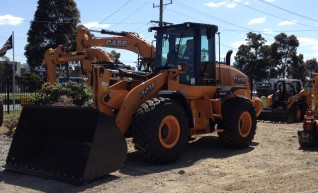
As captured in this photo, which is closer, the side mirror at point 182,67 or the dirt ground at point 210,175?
the dirt ground at point 210,175

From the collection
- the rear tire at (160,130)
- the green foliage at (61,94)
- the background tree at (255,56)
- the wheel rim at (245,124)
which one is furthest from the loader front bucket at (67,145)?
the background tree at (255,56)

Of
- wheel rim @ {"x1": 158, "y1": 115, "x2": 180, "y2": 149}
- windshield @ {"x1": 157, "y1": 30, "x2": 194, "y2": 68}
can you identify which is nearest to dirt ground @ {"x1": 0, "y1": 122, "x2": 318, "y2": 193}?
wheel rim @ {"x1": 158, "y1": 115, "x2": 180, "y2": 149}

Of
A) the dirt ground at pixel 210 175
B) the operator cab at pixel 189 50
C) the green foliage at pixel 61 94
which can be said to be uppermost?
the operator cab at pixel 189 50

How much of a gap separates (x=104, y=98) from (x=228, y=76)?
4234mm

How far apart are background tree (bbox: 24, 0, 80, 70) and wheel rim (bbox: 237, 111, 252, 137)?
3324cm

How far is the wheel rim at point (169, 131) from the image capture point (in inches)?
332

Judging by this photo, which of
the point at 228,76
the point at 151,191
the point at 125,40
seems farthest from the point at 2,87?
the point at 151,191

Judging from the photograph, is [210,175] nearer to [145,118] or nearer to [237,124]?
[145,118]

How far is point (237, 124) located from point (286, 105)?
9.75 m

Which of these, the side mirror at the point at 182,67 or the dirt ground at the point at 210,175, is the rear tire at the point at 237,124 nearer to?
the dirt ground at the point at 210,175

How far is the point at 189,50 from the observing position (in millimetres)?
10086

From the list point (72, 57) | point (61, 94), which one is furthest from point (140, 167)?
point (72, 57)

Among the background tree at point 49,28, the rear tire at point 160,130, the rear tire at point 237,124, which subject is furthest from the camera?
the background tree at point 49,28

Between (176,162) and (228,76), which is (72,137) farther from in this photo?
(228,76)
